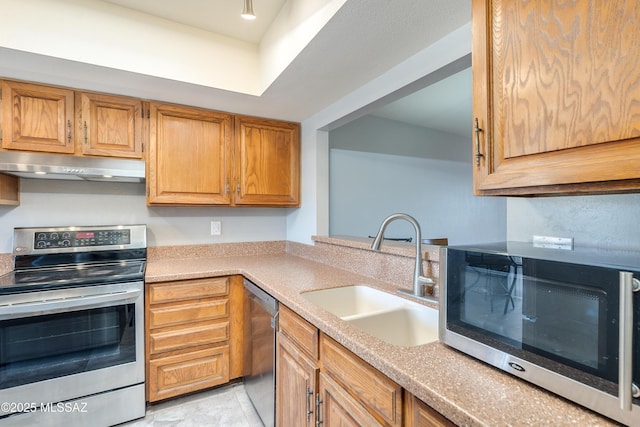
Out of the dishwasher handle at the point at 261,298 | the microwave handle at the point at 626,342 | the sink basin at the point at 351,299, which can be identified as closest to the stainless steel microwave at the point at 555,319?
the microwave handle at the point at 626,342

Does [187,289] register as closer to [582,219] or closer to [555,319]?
[555,319]

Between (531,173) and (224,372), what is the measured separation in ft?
6.85

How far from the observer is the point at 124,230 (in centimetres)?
212

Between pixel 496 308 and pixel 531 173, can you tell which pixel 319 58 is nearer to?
pixel 531 173

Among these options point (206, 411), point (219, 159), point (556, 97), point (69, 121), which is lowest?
point (206, 411)

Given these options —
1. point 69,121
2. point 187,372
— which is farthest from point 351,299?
point 69,121

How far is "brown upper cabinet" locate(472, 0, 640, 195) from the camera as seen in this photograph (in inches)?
22.0

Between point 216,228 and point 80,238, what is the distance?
904 millimetres

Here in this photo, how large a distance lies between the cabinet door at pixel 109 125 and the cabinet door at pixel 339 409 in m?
1.89

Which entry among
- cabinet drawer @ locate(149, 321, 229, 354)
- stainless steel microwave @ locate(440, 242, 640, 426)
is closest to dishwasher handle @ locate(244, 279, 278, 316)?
cabinet drawer @ locate(149, 321, 229, 354)

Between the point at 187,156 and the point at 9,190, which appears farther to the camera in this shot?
the point at 187,156

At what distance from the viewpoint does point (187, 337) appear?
1.89 m

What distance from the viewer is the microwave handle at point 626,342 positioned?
476 millimetres

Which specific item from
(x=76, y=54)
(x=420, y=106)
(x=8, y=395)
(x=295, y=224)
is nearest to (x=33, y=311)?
(x=8, y=395)
